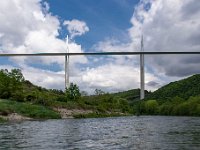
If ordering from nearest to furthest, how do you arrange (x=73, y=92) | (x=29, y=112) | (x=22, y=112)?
(x=22, y=112) → (x=29, y=112) → (x=73, y=92)

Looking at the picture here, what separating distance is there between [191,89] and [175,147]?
553ft

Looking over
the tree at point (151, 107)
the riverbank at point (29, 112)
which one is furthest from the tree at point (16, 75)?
the tree at point (151, 107)

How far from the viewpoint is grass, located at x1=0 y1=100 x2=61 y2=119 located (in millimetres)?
71062

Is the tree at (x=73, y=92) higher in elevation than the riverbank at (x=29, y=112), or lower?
higher

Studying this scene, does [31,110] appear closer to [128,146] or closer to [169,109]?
[128,146]

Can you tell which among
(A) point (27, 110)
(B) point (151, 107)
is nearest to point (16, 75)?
(A) point (27, 110)

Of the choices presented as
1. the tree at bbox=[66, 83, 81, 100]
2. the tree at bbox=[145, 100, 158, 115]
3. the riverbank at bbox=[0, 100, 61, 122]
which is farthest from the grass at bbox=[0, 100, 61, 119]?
the tree at bbox=[145, 100, 158, 115]

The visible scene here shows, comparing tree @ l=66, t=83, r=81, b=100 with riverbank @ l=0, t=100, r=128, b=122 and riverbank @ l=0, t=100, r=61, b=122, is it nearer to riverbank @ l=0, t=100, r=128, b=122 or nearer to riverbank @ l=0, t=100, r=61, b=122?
riverbank @ l=0, t=100, r=128, b=122

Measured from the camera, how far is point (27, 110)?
250 feet

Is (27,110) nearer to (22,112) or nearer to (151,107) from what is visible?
(22,112)

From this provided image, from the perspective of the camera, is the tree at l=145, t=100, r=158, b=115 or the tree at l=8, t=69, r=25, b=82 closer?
the tree at l=8, t=69, r=25, b=82

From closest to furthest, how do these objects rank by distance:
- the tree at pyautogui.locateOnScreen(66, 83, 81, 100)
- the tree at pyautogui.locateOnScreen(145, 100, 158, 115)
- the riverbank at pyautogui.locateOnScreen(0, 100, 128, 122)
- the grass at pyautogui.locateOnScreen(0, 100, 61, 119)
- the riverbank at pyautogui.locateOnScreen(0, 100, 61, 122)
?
the riverbank at pyautogui.locateOnScreen(0, 100, 61, 122), the riverbank at pyautogui.locateOnScreen(0, 100, 128, 122), the grass at pyautogui.locateOnScreen(0, 100, 61, 119), the tree at pyautogui.locateOnScreen(66, 83, 81, 100), the tree at pyautogui.locateOnScreen(145, 100, 158, 115)

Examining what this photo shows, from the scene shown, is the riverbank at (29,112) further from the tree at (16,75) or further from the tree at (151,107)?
the tree at (151,107)

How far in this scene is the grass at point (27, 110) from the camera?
2798 inches
